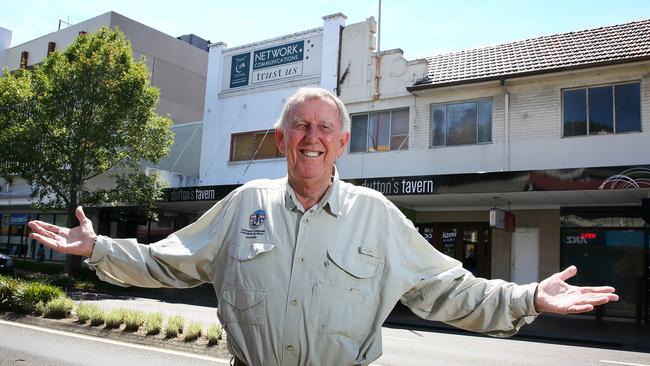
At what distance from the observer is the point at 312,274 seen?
246 centimetres

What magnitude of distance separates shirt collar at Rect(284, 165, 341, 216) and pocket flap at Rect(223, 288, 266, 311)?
0.42 m

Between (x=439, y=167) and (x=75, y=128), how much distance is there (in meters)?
11.9

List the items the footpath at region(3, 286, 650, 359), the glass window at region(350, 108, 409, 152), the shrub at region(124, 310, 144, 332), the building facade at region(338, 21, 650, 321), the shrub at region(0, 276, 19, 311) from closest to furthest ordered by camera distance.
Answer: the footpath at region(3, 286, 650, 359), the shrub at region(124, 310, 144, 332), the shrub at region(0, 276, 19, 311), the building facade at region(338, 21, 650, 321), the glass window at region(350, 108, 409, 152)

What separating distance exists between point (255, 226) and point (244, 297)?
32 cm

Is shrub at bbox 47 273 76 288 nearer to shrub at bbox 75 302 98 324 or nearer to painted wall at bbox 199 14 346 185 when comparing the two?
painted wall at bbox 199 14 346 185

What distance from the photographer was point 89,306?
34.0ft

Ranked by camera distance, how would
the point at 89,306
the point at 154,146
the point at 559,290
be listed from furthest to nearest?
the point at 154,146
the point at 89,306
the point at 559,290

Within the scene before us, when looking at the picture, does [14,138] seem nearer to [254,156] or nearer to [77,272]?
[77,272]

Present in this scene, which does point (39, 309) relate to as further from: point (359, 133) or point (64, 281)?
point (359, 133)

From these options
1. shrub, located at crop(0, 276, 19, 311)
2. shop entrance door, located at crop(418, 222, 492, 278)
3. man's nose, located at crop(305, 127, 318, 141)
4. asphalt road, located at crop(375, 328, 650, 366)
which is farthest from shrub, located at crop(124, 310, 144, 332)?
shop entrance door, located at crop(418, 222, 492, 278)

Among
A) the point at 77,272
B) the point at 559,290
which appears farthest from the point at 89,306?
the point at 77,272

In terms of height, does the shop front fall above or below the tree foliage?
below

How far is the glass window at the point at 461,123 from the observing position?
18.1 meters

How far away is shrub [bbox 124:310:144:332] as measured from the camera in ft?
30.9
